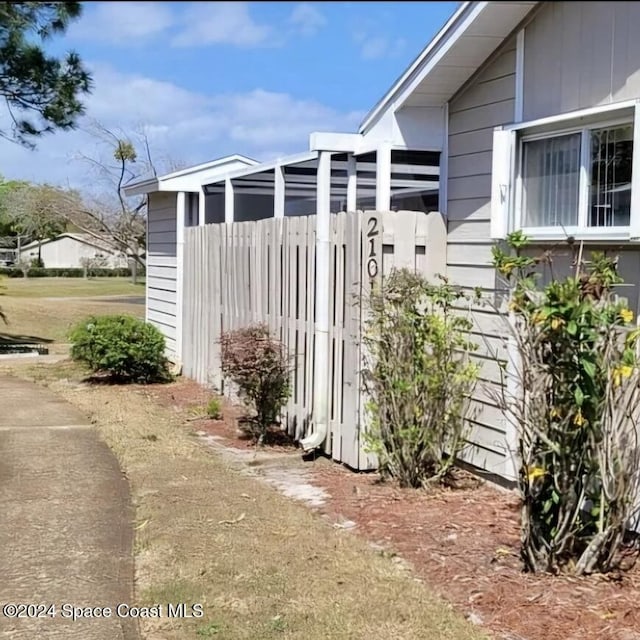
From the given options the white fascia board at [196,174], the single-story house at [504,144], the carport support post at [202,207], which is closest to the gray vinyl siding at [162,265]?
the white fascia board at [196,174]

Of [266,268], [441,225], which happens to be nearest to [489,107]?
[441,225]

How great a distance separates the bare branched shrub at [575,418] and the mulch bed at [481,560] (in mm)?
193

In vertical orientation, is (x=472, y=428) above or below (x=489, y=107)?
below

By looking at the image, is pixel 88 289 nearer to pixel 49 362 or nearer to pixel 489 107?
pixel 49 362

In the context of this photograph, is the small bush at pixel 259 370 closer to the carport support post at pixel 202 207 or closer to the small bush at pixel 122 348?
the small bush at pixel 122 348

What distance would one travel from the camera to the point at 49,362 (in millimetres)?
15688

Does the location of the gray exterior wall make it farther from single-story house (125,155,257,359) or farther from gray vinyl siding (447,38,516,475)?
single-story house (125,155,257,359)

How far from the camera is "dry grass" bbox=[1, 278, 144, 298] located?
37125mm

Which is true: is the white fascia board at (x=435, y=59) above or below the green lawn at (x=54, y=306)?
above

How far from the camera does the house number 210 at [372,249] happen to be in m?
7.12

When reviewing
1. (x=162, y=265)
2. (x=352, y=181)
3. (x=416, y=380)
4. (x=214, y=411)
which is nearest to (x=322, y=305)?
(x=352, y=181)

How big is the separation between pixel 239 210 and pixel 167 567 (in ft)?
26.4

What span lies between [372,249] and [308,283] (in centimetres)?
137

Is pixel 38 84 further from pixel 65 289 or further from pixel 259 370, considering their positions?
pixel 65 289
